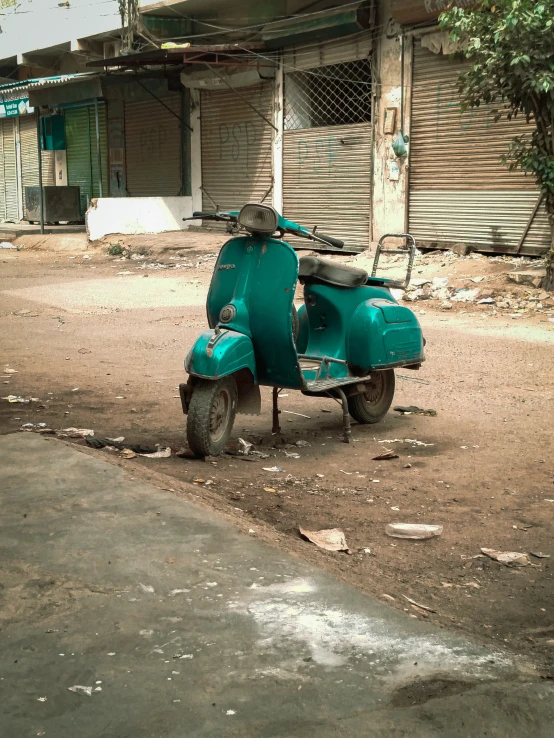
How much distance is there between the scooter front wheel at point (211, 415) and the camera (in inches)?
183

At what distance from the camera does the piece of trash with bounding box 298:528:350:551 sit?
11.4 feet

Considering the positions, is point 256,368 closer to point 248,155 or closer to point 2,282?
point 2,282

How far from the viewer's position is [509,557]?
11.4 feet

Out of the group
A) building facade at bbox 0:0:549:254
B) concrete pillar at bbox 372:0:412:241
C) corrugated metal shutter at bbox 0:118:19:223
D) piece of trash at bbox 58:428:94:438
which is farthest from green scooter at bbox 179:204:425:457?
corrugated metal shutter at bbox 0:118:19:223

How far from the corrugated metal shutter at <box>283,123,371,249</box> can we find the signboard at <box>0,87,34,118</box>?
8.64 m

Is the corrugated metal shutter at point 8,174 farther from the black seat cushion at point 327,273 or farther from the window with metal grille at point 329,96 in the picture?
the black seat cushion at point 327,273

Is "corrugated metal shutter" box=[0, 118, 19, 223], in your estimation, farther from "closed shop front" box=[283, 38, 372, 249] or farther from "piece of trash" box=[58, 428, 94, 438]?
"piece of trash" box=[58, 428, 94, 438]

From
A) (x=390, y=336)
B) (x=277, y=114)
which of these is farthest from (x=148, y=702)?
(x=277, y=114)

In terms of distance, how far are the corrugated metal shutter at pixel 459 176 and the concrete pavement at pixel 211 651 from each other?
10139mm

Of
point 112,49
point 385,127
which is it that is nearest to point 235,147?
point 385,127

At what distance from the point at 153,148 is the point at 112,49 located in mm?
2566

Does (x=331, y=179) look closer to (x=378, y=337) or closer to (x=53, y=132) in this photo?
(x=378, y=337)

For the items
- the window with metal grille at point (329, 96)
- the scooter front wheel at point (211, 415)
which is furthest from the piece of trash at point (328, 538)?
the window with metal grille at point (329, 96)

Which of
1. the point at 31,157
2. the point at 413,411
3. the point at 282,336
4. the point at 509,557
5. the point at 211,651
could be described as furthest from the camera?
the point at 31,157
